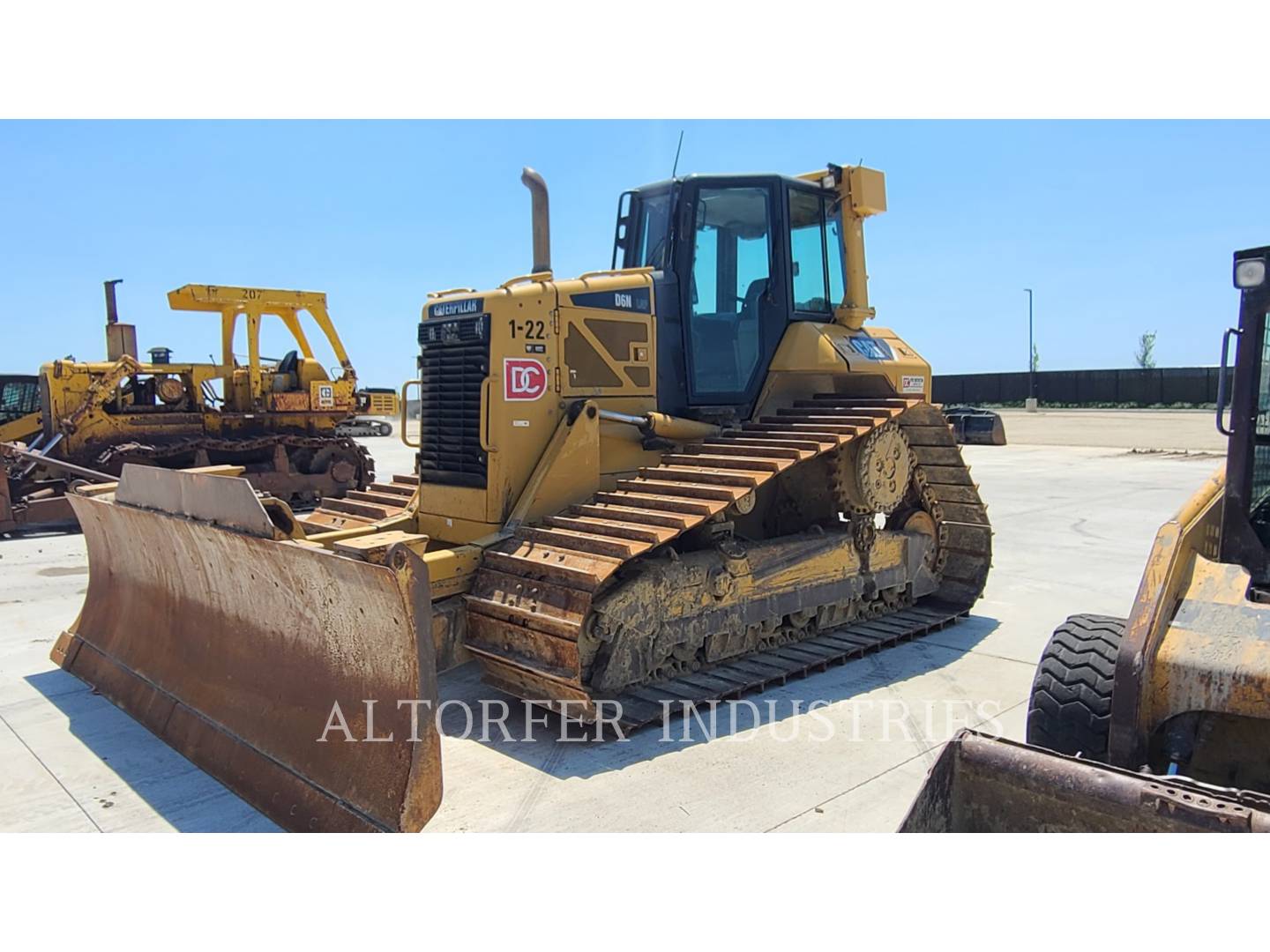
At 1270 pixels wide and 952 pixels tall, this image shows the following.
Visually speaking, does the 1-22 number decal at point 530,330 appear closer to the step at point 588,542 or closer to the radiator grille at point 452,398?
the radiator grille at point 452,398

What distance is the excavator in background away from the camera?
12.9 meters

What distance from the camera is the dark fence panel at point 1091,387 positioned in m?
40.0

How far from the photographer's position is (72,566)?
363 inches

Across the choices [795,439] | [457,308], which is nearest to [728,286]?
[795,439]

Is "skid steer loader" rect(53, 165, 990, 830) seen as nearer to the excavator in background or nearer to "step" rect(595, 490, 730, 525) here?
"step" rect(595, 490, 730, 525)

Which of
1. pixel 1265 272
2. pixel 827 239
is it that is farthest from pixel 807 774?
pixel 827 239

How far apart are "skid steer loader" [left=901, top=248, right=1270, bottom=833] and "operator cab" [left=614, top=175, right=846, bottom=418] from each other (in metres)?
3.12

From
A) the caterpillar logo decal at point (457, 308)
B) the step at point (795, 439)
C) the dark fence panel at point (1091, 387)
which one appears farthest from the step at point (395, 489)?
the dark fence panel at point (1091, 387)

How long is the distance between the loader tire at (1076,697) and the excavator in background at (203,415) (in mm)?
10766

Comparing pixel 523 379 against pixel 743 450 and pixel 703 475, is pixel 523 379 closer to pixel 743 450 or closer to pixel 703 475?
pixel 703 475

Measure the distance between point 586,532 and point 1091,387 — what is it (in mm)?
44949

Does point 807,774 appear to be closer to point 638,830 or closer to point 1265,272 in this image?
point 638,830

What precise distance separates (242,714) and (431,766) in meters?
1.36

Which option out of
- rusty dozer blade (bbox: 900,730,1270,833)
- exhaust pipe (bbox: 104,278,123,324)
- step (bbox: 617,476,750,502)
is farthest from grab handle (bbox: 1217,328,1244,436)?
exhaust pipe (bbox: 104,278,123,324)
